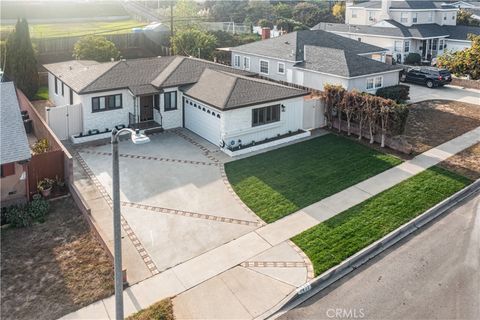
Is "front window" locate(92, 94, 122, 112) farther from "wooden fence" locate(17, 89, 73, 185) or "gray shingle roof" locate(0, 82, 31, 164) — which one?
"gray shingle roof" locate(0, 82, 31, 164)

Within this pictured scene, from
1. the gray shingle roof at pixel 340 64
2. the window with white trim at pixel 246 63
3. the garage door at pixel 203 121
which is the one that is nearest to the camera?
Result: the garage door at pixel 203 121

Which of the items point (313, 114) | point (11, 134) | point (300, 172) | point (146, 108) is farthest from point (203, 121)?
point (11, 134)

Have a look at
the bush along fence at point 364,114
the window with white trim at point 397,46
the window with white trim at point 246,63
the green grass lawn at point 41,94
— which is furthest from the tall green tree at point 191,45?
the bush along fence at point 364,114

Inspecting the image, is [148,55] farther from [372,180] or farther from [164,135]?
[372,180]

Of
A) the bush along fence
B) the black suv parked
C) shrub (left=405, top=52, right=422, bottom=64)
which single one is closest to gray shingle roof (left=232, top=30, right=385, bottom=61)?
the black suv parked

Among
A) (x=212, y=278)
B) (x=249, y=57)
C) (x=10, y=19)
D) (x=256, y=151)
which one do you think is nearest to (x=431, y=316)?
(x=212, y=278)

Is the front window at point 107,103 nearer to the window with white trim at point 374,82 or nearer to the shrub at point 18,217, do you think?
the shrub at point 18,217
